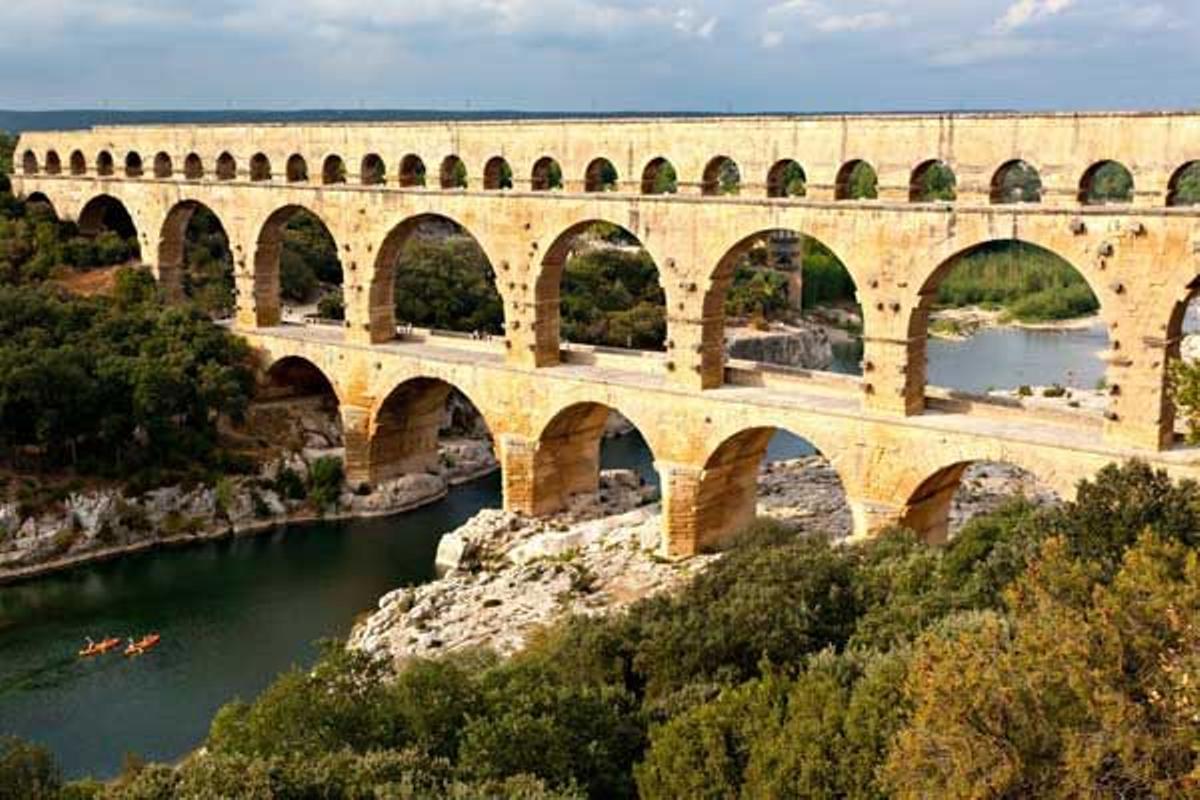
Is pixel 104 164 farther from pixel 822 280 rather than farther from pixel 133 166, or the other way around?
pixel 822 280

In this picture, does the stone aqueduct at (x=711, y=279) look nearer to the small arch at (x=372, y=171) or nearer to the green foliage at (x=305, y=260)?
the small arch at (x=372, y=171)

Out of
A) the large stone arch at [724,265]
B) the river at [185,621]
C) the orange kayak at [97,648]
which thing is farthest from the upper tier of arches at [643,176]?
the orange kayak at [97,648]

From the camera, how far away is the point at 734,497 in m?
24.1

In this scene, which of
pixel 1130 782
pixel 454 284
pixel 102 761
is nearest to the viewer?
pixel 1130 782

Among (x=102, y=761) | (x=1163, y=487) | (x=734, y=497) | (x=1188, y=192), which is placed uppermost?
(x=1188, y=192)

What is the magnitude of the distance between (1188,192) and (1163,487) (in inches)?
2044

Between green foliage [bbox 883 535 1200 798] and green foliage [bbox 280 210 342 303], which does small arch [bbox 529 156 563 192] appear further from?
green foliage [bbox 883 535 1200 798]

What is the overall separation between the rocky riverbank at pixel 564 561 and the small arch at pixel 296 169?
10.2m

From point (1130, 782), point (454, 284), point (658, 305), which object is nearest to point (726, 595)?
point (1130, 782)

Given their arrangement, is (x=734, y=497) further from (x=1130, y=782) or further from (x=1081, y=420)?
(x=1130, y=782)

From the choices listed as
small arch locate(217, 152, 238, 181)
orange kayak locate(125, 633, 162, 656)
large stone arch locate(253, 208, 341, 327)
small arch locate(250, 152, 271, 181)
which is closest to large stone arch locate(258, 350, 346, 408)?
large stone arch locate(253, 208, 341, 327)

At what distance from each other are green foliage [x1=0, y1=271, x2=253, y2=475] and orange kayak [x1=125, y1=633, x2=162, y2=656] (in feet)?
20.0

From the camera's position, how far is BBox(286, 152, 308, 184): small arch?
101ft

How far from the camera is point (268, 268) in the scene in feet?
105
